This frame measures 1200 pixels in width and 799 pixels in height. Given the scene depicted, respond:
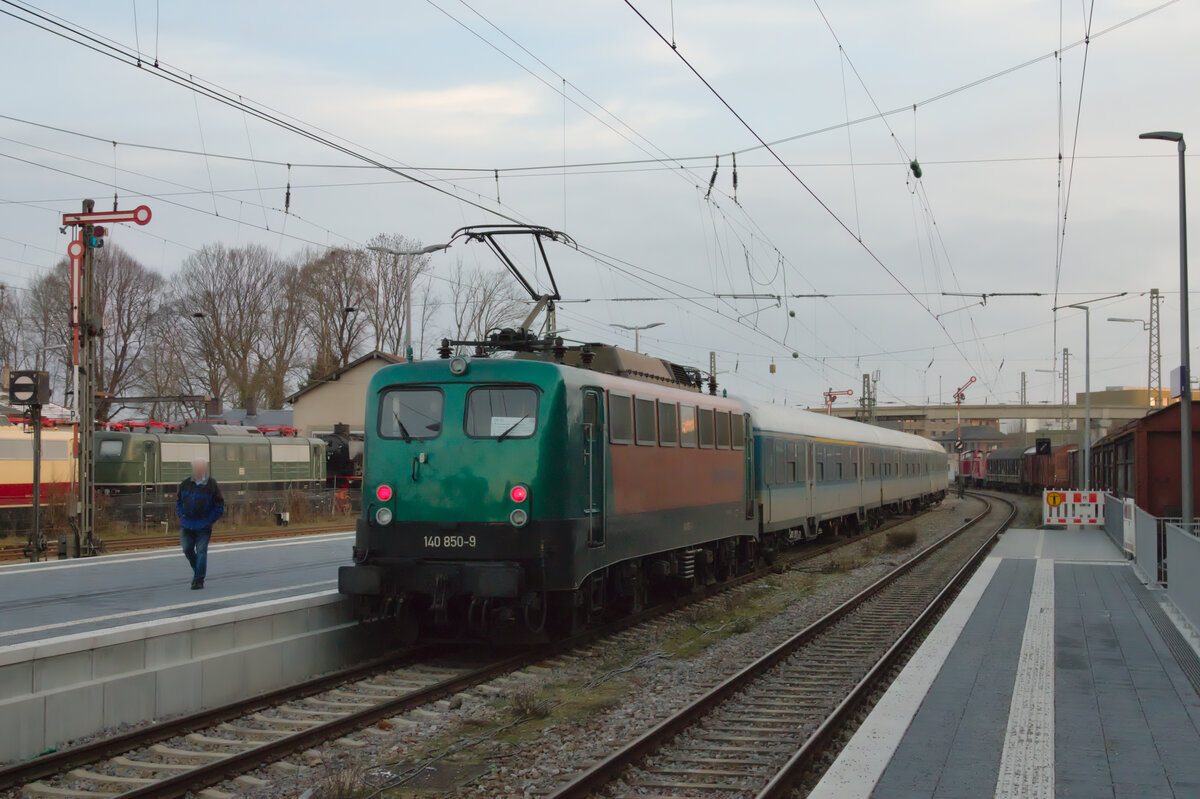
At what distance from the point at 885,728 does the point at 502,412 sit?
198 inches

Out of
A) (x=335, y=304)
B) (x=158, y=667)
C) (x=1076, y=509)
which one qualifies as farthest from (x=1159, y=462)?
(x=335, y=304)

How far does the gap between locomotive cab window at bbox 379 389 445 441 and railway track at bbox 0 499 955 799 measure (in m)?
2.25

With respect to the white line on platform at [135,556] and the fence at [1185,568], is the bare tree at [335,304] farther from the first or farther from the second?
the fence at [1185,568]

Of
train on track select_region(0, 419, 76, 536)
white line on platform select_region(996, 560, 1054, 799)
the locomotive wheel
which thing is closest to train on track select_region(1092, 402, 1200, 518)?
white line on platform select_region(996, 560, 1054, 799)

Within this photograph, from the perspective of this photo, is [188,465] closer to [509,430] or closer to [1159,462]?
[509,430]

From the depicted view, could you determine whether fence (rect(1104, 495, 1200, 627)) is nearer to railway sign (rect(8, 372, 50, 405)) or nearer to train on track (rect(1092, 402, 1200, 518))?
train on track (rect(1092, 402, 1200, 518))

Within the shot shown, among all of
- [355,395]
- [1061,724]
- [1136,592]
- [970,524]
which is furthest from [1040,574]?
[355,395]

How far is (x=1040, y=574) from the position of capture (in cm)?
1942

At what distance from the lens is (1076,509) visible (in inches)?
1261

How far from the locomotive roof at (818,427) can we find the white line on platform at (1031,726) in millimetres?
8520

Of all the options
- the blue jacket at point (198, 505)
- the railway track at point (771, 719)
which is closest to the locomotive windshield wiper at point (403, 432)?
the blue jacket at point (198, 505)

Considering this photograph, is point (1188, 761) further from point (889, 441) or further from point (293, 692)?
point (889, 441)

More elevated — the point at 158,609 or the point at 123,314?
the point at 123,314

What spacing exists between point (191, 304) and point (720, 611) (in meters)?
42.7
